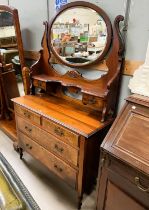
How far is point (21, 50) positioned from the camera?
7.38ft

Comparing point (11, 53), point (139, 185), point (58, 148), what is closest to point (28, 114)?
point (58, 148)

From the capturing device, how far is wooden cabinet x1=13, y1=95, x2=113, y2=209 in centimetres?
143

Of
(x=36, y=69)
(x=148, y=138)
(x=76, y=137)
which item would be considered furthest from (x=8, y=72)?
(x=148, y=138)

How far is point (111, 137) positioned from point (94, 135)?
0.26 meters

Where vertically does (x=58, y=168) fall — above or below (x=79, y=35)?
below

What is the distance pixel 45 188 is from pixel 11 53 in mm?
1795

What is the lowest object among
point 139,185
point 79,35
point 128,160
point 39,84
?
point 139,185

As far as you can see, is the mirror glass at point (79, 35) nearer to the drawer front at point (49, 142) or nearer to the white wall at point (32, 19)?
the white wall at point (32, 19)

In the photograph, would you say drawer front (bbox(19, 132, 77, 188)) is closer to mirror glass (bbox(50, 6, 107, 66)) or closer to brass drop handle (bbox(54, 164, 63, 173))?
brass drop handle (bbox(54, 164, 63, 173))

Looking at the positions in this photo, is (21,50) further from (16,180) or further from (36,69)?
(16,180)

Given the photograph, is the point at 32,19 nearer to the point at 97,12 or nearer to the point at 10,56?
the point at 10,56

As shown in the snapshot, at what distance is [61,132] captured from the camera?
59.9 inches

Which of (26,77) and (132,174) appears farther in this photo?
(26,77)

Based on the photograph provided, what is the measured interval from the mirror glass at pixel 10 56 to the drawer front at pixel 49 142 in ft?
2.60
